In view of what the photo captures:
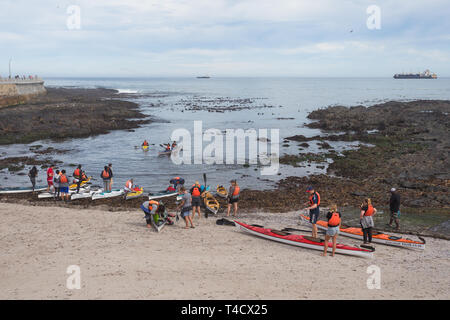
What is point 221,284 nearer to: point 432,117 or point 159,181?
point 159,181

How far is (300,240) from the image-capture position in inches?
505

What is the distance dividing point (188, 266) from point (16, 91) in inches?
2872

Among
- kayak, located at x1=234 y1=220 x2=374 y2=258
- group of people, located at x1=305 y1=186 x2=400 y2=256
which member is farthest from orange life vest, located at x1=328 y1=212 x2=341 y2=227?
kayak, located at x1=234 y1=220 x2=374 y2=258

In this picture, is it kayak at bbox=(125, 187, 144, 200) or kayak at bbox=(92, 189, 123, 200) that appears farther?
kayak at bbox=(125, 187, 144, 200)

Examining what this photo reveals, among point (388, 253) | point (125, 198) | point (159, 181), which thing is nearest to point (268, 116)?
point (159, 181)

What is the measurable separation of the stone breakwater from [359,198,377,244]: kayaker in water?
218ft

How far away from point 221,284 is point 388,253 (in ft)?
21.5

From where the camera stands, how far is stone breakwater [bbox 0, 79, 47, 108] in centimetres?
6358

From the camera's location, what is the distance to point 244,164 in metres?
30.7

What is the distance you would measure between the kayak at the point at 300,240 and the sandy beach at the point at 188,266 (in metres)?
0.21

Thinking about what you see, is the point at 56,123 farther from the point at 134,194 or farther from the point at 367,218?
the point at 367,218

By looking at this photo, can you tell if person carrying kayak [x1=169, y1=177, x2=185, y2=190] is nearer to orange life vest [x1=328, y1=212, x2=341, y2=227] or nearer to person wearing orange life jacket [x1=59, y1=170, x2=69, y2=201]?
person wearing orange life jacket [x1=59, y1=170, x2=69, y2=201]

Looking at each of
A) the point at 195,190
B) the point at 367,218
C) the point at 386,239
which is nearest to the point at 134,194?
the point at 195,190

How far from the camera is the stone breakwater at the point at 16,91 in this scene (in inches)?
2503
